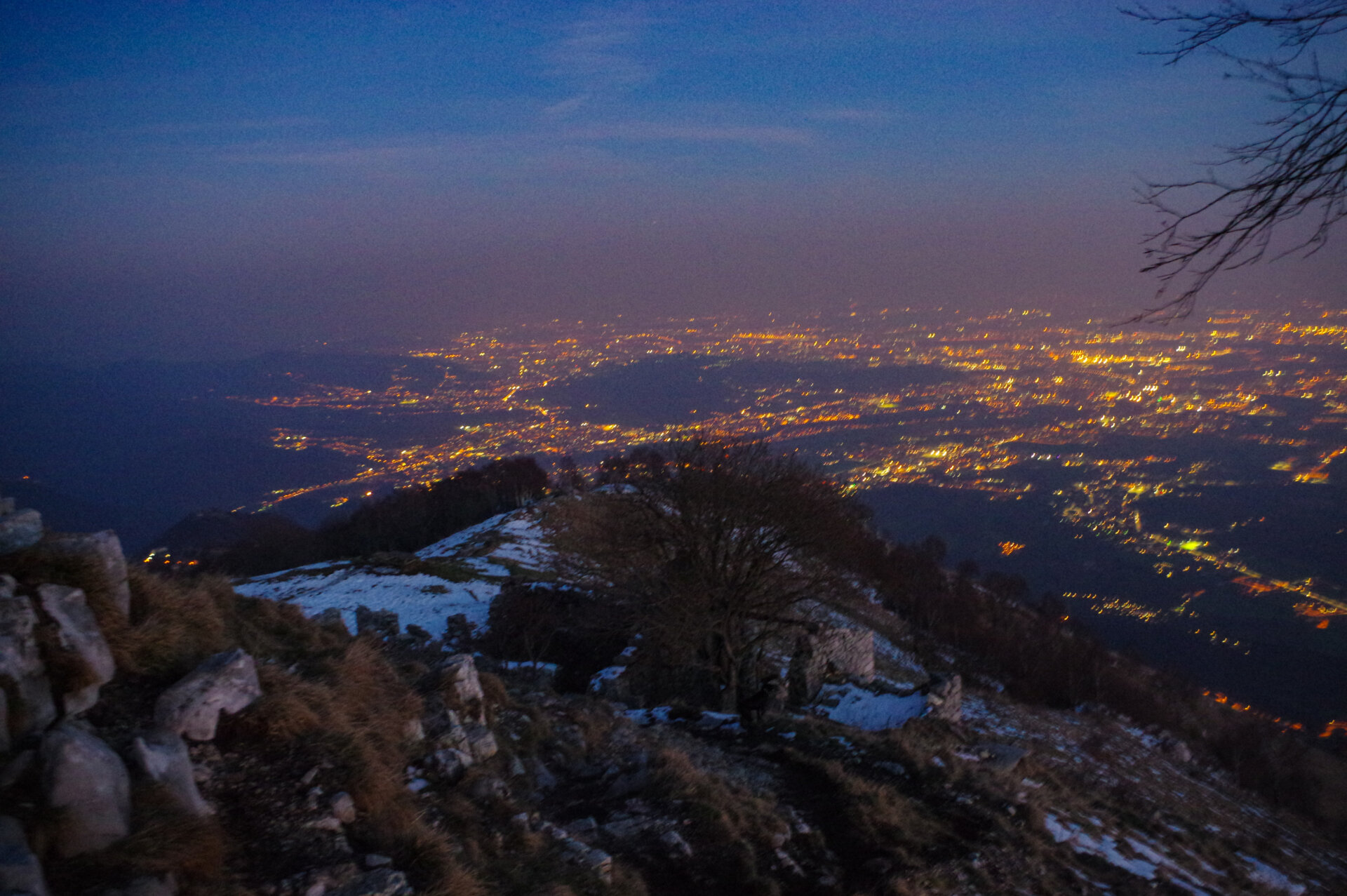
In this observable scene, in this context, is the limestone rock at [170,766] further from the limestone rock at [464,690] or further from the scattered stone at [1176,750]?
the scattered stone at [1176,750]

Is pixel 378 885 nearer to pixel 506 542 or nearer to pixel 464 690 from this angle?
pixel 464 690

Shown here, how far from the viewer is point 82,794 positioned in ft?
11.3

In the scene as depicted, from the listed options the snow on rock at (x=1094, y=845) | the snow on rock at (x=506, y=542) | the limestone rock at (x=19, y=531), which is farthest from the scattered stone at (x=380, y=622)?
the snow on rock at (x=1094, y=845)

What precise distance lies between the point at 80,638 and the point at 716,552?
11805 mm

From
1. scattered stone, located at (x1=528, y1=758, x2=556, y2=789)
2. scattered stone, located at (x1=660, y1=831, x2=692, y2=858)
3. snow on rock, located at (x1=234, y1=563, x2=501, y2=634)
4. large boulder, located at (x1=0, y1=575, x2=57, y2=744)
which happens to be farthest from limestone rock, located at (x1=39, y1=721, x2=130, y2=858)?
snow on rock, located at (x1=234, y1=563, x2=501, y2=634)

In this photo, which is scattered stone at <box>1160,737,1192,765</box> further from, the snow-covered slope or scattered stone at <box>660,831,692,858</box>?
scattered stone at <box>660,831,692,858</box>

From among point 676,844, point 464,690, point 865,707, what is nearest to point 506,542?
point 865,707

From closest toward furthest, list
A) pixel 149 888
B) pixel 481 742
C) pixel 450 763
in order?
pixel 149 888
pixel 450 763
pixel 481 742

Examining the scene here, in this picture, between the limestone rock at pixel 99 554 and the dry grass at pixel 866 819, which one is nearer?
Answer: the limestone rock at pixel 99 554

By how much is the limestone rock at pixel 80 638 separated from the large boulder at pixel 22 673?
14 cm

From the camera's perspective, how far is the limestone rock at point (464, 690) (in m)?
7.52

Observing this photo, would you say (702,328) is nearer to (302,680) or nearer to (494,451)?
(494,451)

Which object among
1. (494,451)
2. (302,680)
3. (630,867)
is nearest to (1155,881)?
(630,867)

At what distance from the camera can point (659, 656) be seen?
1571cm
